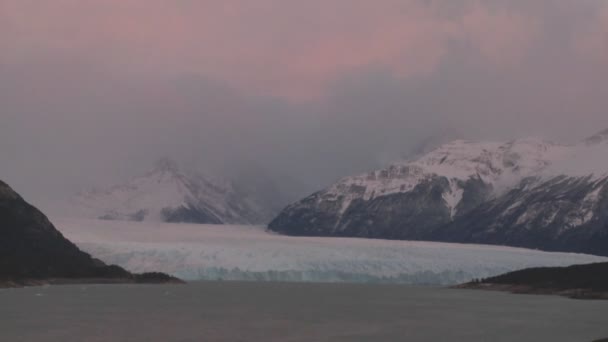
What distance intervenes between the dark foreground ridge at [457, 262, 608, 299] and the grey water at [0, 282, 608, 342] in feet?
83.3

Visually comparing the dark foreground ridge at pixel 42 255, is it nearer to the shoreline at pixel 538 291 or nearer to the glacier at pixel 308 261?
the glacier at pixel 308 261

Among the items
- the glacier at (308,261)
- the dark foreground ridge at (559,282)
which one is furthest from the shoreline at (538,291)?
the glacier at (308,261)

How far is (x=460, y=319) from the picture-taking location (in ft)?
277

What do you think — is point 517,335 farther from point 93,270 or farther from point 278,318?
point 93,270

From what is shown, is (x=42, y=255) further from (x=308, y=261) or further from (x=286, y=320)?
(x=286, y=320)

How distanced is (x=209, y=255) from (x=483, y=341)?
372 ft

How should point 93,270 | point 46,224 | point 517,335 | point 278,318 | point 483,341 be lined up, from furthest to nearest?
1. point 46,224
2. point 93,270
3. point 278,318
4. point 517,335
5. point 483,341

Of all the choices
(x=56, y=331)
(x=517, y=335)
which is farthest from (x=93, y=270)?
(x=517, y=335)

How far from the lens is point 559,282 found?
15100 cm

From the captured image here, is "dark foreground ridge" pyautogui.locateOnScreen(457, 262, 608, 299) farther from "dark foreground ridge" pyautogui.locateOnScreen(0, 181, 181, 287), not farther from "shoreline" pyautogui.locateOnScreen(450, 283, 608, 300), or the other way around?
"dark foreground ridge" pyautogui.locateOnScreen(0, 181, 181, 287)

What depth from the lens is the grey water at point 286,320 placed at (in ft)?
212

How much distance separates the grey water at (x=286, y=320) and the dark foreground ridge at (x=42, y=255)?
38.9 meters

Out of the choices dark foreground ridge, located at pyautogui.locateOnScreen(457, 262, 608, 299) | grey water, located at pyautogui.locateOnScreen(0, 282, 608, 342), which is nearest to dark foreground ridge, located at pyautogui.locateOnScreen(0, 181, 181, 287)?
grey water, located at pyautogui.locateOnScreen(0, 282, 608, 342)

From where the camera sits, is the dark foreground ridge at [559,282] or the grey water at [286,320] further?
the dark foreground ridge at [559,282]
